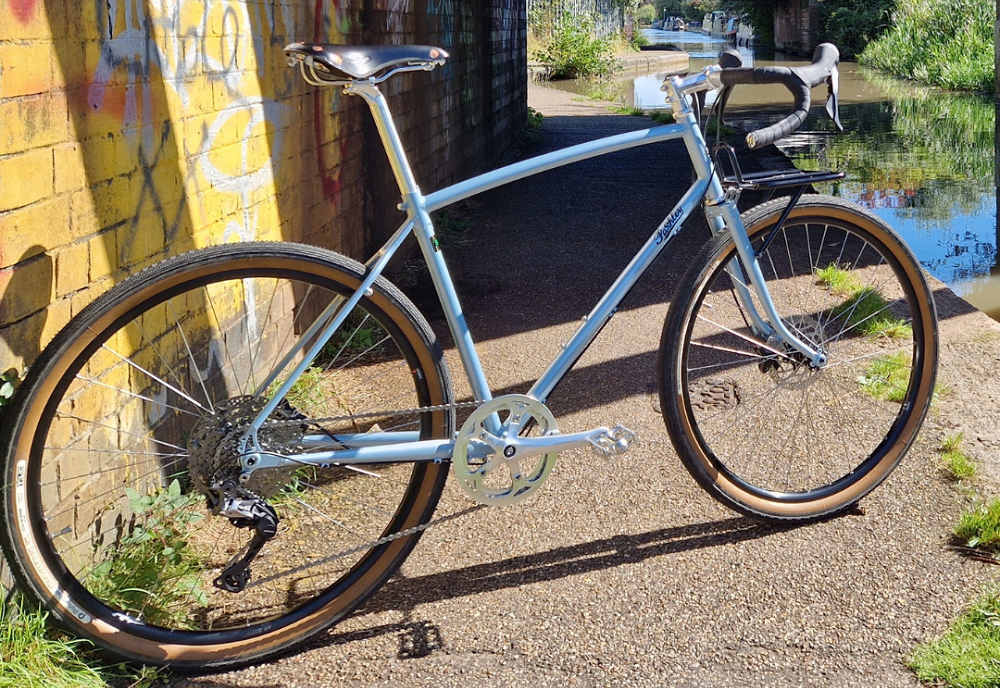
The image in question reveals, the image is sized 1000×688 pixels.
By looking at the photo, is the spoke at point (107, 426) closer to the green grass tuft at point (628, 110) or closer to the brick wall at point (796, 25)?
the green grass tuft at point (628, 110)

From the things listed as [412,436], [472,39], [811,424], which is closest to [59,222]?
[412,436]

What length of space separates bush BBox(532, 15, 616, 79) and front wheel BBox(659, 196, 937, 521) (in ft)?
65.6

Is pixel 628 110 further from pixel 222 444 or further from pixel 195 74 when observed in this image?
pixel 222 444

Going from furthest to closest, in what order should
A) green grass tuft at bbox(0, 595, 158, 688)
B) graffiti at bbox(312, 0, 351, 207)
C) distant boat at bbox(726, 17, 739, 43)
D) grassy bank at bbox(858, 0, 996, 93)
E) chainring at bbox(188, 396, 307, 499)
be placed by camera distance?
distant boat at bbox(726, 17, 739, 43) < grassy bank at bbox(858, 0, 996, 93) < graffiti at bbox(312, 0, 351, 207) < chainring at bbox(188, 396, 307, 499) < green grass tuft at bbox(0, 595, 158, 688)

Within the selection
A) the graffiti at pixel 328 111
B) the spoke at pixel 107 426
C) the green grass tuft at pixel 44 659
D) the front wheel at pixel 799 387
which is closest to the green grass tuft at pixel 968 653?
the front wheel at pixel 799 387

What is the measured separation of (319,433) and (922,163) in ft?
29.8

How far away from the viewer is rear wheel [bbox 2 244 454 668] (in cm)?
228

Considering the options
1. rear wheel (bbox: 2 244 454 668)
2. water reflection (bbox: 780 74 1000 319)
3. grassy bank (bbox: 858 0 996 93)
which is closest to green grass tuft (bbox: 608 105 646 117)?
water reflection (bbox: 780 74 1000 319)

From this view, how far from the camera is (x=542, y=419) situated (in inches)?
108

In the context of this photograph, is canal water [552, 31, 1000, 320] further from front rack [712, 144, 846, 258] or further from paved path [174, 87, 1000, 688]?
front rack [712, 144, 846, 258]

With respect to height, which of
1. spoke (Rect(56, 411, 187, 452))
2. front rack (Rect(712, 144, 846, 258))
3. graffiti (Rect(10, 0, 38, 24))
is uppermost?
graffiti (Rect(10, 0, 38, 24))

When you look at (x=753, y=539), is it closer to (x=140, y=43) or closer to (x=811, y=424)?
(x=811, y=424)

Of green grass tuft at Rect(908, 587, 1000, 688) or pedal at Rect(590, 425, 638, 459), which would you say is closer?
green grass tuft at Rect(908, 587, 1000, 688)

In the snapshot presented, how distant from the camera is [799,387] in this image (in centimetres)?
313
